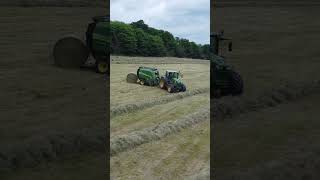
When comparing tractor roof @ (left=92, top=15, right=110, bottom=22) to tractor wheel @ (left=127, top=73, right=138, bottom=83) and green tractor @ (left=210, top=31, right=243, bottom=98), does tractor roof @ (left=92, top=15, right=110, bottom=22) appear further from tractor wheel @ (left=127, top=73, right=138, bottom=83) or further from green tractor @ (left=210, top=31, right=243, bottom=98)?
green tractor @ (left=210, top=31, right=243, bottom=98)

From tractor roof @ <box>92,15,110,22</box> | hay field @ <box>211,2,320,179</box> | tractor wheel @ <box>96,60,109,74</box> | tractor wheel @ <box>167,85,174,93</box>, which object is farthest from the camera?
tractor roof @ <box>92,15,110,22</box>

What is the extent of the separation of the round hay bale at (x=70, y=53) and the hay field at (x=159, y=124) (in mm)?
671

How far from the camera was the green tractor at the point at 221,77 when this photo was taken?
307 inches

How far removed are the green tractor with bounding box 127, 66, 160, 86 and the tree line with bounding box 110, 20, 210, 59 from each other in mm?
329

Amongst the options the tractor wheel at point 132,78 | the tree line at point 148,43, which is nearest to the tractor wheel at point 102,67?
the tree line at point 148,43

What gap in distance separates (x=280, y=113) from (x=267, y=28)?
1.96 metres

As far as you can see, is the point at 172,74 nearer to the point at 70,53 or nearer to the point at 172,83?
the point at 172,83

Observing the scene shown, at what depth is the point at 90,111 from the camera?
7664 mm

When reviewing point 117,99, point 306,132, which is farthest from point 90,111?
point 306,132

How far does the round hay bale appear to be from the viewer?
8234 mm

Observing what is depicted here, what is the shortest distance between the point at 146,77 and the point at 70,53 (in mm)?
1555

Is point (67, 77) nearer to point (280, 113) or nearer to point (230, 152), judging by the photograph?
point (230, 152)

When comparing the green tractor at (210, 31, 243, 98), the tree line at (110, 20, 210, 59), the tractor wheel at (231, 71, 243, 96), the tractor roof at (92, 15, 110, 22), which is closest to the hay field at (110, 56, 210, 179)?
the tree line at (110, 20, 210, 59)

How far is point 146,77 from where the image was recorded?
7691 mm
